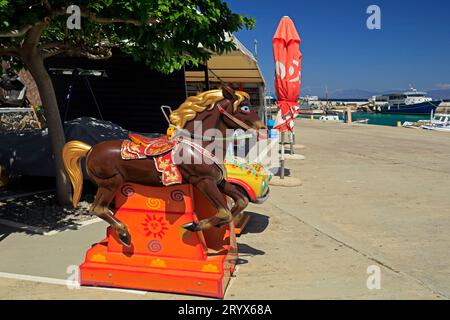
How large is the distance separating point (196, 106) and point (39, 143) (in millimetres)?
5156

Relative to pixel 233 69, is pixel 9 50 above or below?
below

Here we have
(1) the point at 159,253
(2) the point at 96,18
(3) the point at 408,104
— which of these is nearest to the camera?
(1) the point at 159,253

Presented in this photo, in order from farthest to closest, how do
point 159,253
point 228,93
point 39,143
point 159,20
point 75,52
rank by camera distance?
point 39,143, point 75,52, point 159,20, point 159,253, point 228,93

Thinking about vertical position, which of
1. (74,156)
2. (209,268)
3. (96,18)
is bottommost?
(209,268)

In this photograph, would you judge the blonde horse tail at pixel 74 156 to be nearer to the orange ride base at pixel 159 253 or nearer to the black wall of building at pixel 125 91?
the orange ride base at pixel 159 253

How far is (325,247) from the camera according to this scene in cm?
528

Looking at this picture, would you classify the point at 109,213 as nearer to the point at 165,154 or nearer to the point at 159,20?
the point at 165,154

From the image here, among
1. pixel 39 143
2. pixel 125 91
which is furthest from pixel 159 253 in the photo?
pixel 125 91

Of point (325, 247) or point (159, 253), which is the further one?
point (325, 247)

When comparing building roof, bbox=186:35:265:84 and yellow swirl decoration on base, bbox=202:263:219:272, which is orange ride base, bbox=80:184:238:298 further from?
building roof, bbox=186:35:265:84

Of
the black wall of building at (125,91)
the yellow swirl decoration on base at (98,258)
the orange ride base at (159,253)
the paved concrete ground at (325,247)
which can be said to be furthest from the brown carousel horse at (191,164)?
the black wall of building at (125,91)

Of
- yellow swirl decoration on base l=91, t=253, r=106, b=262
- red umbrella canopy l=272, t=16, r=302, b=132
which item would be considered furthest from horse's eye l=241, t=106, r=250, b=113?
red umbrella canopy l=272, t=16, r=302, b=132

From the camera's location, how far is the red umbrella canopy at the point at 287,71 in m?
8.96
